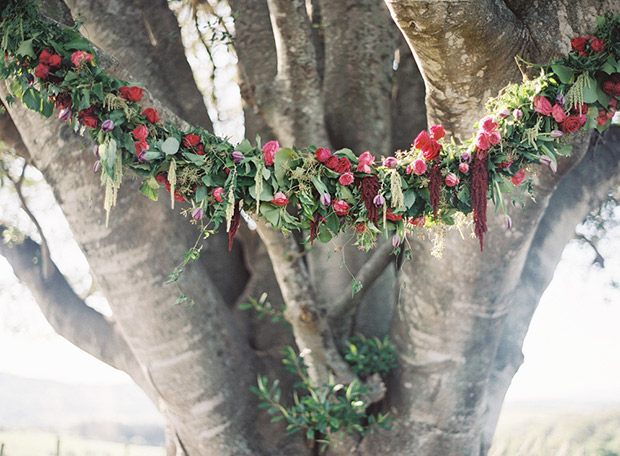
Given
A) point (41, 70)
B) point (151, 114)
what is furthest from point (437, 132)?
point (41, 70)

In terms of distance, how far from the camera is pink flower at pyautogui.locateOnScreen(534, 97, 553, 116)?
1.82 m

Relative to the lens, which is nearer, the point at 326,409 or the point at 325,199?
the point at 325,199

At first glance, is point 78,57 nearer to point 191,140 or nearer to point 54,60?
point 54,60

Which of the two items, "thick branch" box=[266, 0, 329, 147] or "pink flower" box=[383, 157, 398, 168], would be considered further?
"thick branch" box=[266, 0, 329, 147]

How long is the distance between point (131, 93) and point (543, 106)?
4.46 ft

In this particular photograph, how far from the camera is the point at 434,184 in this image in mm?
1860

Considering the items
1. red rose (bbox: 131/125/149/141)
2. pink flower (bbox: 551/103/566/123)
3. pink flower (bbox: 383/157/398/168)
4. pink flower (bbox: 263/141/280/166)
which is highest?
red rose (bbox: 131/125/149/141)

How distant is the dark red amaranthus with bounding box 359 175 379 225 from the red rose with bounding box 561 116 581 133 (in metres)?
0.63

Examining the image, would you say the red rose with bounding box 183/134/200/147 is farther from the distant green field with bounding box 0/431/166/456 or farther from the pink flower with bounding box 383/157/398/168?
the distant green field with bounding box 0/431/166/456

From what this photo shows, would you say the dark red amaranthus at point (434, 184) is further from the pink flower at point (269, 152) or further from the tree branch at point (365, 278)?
the tree branch at point (365, 278)

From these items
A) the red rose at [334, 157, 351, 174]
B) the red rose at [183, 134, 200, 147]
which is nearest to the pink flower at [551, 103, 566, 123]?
the red rose at [334, 157, 351, 174]

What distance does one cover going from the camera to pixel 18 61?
6.40 feet

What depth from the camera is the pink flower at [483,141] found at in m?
1.82

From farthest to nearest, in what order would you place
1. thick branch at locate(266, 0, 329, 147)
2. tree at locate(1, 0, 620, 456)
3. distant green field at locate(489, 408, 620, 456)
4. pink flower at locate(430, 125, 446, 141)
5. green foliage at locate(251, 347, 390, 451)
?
distant green field at locate(489, 408, 620, 456) < thick branch at locate(266, 0, 329, 147) < green foliage at locate(251, 347, 390, 451) < tree at locate(1, 0, 620, 456) < pink flower at locate(430, 125, 446, 141)
